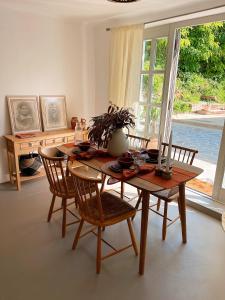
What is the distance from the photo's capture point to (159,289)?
173cm

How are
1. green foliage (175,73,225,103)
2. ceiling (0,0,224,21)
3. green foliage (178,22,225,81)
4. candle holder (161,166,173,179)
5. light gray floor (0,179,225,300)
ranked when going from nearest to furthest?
light gray floor (0,179,225,300), candle holder (161,166,173,179), ceiling (0,0,224,21), green foliage (178,22,225,81), green foliage (175,73,225,103)

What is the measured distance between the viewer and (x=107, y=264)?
1.96 meters

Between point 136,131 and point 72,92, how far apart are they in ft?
4.14

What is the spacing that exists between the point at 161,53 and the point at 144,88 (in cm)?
53

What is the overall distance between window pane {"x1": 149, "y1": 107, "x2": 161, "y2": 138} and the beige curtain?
0.31 meters

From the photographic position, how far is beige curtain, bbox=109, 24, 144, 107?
→ 10.3 feet

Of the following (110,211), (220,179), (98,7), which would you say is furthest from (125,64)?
(110,211)

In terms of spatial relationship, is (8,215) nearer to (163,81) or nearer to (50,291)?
(50,291)

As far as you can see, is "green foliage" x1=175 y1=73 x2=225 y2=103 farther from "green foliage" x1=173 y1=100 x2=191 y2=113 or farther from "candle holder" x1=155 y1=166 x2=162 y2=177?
"candle holder" x1=155 y1=166 x2=162 y2=177

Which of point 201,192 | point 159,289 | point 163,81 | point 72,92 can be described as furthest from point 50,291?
point 72,92

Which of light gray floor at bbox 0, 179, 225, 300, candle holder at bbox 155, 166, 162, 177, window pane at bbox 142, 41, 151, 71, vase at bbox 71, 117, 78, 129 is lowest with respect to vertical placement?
light gray floor at bbox 0, 179, 225, 300

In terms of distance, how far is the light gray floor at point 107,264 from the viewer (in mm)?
1701

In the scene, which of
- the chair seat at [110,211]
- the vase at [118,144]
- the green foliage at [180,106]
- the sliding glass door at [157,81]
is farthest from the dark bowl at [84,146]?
the green foliage at [180,106]

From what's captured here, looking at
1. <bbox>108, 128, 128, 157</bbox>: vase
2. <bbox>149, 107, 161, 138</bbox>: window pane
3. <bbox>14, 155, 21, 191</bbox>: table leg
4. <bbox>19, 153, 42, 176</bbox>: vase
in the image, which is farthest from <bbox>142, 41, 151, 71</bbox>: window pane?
<bbox>14, 155, 21, 191</bbox>: table leg
